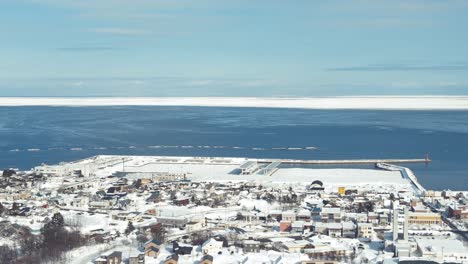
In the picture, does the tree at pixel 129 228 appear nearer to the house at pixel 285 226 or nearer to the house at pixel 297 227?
the house at pixel 285 226

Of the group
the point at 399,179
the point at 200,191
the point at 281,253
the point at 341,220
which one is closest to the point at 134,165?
the point at 200,191

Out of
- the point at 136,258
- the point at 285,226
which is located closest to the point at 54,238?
the point at 136,258

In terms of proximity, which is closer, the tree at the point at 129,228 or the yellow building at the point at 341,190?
the tree at the point at 129,228

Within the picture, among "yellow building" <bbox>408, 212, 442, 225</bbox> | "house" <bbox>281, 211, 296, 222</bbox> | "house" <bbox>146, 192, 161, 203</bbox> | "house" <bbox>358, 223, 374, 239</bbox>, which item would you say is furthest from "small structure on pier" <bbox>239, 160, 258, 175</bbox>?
"house" <bbox>358, 223, 374, 239</bbox>

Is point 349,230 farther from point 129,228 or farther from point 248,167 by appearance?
point 248,167

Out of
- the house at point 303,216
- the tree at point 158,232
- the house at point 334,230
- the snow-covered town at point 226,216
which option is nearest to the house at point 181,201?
the snow-covered town at point 226,216

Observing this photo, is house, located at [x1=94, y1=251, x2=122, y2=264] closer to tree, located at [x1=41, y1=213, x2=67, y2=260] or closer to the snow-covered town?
the snow-covered town

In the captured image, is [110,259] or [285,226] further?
[285,226]
